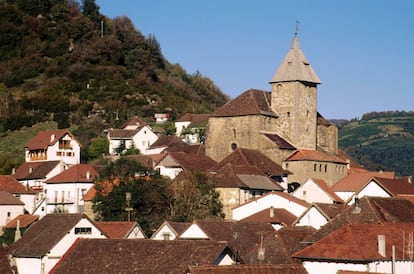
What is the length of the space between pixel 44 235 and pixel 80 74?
6768cm

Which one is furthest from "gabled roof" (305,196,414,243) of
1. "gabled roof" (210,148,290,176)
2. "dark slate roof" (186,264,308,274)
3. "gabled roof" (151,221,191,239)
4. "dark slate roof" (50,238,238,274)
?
"gabled roof" (210,148,290,176)

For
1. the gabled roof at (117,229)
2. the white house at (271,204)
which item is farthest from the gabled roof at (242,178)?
the gabled roof at (117,229)

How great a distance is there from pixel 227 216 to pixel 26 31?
68.4 m

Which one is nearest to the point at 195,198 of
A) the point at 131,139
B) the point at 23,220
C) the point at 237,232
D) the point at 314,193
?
the point at 314,193

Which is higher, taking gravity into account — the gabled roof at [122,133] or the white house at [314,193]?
the gabled roof at [122,133]

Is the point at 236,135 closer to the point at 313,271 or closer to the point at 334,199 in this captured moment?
the point at 334,199

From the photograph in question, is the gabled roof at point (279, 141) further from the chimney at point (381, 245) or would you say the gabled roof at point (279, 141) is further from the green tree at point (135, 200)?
the chimney at point (381, 245)

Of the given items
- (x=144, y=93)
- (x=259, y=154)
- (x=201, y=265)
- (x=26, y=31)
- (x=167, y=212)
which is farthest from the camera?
(x=26, y=31)

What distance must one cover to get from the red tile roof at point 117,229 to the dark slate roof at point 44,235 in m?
1.78

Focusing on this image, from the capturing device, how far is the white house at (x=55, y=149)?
84000 mm

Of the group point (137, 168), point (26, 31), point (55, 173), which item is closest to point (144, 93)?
point (26, 31)

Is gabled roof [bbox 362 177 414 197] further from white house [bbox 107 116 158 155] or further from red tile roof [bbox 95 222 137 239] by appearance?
white house [bbox 107 116 158 155]

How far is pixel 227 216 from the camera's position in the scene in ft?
216

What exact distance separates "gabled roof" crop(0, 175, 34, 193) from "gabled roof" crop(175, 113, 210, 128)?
26283 millimetres
